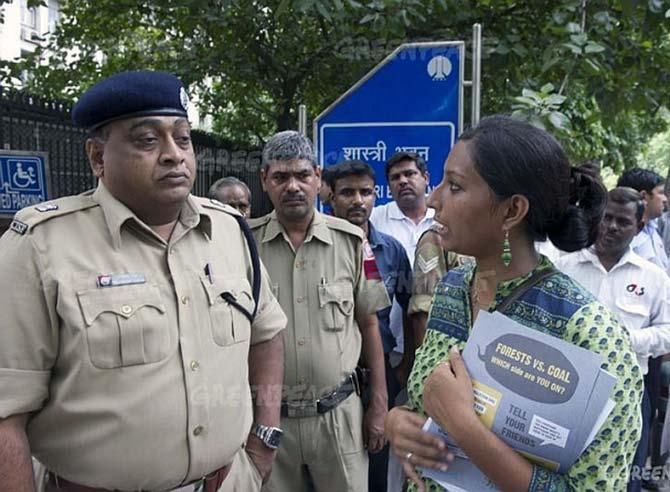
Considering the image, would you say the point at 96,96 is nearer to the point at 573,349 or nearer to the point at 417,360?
the point at 417,360

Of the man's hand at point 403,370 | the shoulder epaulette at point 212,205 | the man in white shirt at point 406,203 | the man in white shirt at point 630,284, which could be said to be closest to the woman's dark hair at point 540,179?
the shoulder epaulette at point 212,205

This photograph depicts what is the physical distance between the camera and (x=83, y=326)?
1643 mm

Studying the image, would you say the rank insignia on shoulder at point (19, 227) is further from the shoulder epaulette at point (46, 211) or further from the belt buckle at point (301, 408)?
the belt buckle at point (301, 408)

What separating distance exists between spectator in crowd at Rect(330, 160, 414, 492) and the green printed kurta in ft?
6.02

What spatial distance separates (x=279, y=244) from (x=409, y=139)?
5.20ft

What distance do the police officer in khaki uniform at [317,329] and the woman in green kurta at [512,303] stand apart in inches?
45.2

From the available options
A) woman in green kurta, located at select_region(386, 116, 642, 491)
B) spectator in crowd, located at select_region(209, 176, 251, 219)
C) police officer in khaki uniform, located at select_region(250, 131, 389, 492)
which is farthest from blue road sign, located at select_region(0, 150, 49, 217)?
woman in green kurta, located at select_region(386, 116, 642, 491)

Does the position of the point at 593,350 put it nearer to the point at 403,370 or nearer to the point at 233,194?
the point at 403,370

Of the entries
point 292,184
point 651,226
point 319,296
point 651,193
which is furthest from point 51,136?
point 651,226

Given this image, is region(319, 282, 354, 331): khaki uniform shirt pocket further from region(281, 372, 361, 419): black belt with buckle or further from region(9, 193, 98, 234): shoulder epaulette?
region(9, 193, 98, 234): shoulder epaulette

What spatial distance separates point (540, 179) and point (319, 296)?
150 cm

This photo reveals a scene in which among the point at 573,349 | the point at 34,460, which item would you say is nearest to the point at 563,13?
the point at 573,349

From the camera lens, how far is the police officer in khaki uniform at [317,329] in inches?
108

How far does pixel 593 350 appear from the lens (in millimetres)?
1325
